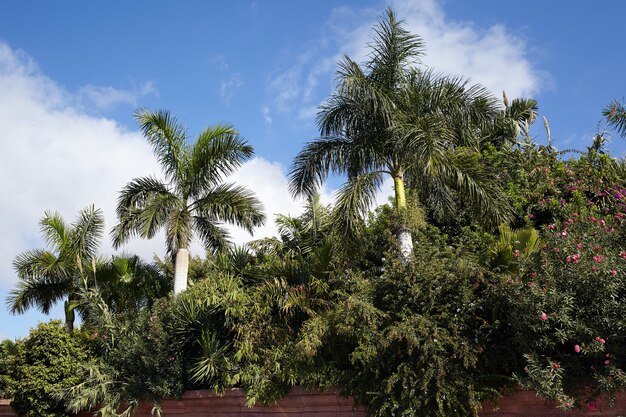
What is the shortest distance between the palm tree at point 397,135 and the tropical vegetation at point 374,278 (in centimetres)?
5

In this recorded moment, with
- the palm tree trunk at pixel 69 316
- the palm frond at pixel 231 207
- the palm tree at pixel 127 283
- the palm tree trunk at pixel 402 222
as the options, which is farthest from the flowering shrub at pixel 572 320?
the palm tree trunk at pixel 69 316

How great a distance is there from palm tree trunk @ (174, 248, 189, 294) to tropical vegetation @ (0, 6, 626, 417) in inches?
2.4

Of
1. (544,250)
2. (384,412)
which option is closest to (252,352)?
(384,412)

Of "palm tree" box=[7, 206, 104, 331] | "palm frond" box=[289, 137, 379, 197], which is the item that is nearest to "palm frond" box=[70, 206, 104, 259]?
"palm tree" box=[7, 206, 104, 331]

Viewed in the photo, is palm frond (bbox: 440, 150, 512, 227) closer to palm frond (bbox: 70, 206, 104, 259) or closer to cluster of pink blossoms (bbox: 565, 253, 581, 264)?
cluster of pink blossoms (bbox: 565, 253, 581, 264)

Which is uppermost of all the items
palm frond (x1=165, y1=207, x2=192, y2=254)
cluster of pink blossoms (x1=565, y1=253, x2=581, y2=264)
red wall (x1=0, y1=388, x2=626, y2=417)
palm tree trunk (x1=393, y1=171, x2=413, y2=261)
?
palm frond (x1=165, y1=207, x2=192, y2=254)

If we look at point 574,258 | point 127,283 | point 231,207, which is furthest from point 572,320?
point 127,283

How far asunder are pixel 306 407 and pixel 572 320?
19.8 ft

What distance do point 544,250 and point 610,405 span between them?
2665 millimetres

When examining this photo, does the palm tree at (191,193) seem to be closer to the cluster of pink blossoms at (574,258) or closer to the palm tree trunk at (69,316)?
the palm tree trunk at (69,316)

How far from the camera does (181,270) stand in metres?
17.9

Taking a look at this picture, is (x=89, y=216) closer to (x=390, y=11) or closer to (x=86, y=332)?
(x=86, y=332)

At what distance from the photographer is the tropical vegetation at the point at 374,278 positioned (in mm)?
10836

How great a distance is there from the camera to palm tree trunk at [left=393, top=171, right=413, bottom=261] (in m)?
14.0
